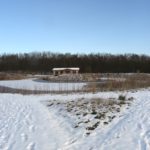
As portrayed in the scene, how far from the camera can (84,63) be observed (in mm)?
105625

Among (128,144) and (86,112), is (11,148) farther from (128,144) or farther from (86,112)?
(86,112)

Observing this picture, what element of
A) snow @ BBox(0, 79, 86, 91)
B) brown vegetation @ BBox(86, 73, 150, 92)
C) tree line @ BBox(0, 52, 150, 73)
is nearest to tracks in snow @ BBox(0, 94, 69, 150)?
brown vegetation @ BBox(86, 73, 150, 92)

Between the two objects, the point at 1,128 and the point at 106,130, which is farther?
the point at 1,128

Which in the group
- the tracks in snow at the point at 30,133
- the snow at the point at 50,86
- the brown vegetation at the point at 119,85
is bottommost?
the snow at the point at 50,86

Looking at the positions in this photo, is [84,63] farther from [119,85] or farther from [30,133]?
[30,133]

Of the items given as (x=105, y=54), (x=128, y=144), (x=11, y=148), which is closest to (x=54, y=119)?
(x=11, y=148)

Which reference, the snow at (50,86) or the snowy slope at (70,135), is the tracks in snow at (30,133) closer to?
the snowy slope at (70,135)

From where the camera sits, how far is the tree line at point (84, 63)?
320ft

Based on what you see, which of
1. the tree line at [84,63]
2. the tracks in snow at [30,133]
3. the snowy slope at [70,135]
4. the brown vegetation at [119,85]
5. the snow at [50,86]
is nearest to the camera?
the snowy slope at [70,135]

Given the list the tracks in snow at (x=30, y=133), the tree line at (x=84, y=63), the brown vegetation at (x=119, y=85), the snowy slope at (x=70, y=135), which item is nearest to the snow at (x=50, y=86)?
the brown vegetation at (x=119, y=85)

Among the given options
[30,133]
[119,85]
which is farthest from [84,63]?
[30,133]

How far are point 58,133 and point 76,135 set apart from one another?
2.30 feet

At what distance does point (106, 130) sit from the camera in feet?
29.7

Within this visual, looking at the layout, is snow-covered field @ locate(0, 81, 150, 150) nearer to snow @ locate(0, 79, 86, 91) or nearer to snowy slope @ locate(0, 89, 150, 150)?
snowy slope @ locate(0, 89, 150, 150)
